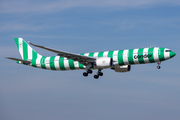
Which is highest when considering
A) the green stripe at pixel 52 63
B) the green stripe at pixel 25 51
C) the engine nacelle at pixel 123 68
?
the green stripe at pixel 25 51

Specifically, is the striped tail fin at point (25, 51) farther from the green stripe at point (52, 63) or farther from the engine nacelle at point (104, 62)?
the engine nacelle at point (104, 62)

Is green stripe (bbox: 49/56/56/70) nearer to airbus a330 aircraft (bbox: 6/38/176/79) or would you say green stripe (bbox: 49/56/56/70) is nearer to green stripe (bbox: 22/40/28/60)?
airbus a330 aircraft (bbox: 6/38/176/79)

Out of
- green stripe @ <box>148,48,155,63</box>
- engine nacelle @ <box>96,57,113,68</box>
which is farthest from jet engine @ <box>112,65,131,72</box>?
green stripe @ <box>148,48,155,63</box>

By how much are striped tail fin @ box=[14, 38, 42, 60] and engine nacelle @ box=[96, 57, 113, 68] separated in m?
13.7

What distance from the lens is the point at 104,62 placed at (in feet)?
171

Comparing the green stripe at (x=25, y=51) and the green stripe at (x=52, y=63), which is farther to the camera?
the green stripe at (x=25, y=51)

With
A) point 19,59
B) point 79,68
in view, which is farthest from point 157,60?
point 19,59

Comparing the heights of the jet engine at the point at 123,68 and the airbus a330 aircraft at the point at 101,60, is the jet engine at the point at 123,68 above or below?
below

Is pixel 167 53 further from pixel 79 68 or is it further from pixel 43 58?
pixel 43 58

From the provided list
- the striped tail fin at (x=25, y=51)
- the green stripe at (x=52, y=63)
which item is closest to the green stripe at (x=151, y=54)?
the green stripe at (x=52, y=63)

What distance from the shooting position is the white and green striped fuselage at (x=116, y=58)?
50.8 meters

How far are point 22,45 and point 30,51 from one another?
250 cm

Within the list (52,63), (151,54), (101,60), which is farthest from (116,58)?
(52,63)

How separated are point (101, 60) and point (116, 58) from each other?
7.83 ft
